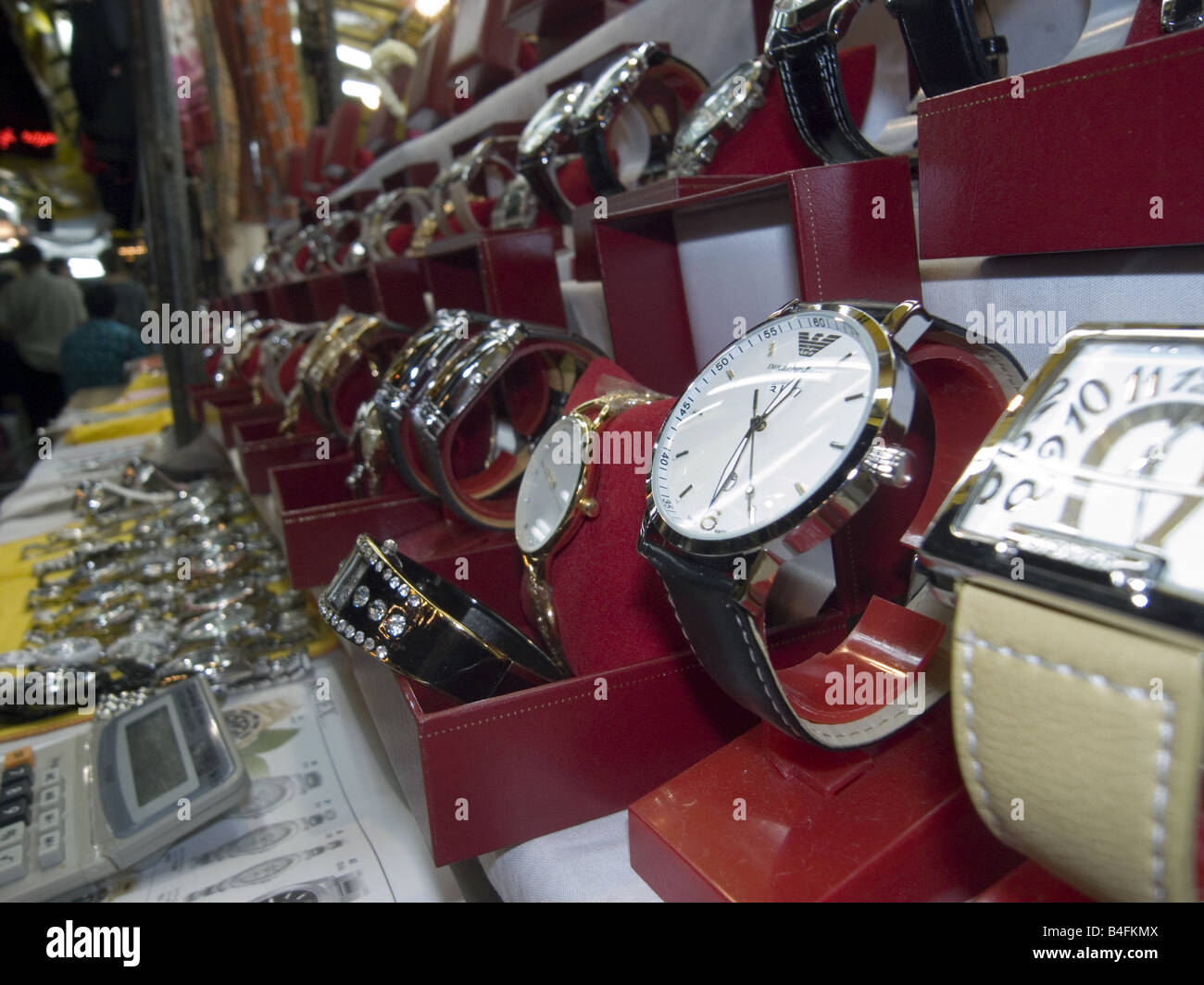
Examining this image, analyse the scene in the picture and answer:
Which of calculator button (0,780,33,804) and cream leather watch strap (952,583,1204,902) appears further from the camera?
calculator button (0,780,33,804)

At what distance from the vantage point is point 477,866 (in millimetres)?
688

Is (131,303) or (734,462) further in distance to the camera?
(131,303)

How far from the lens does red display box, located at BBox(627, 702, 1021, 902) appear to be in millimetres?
420

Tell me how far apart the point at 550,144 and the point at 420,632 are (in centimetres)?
67

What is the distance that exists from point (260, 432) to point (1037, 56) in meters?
1.40

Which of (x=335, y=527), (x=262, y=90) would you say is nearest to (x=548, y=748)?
(x=335, y=527)

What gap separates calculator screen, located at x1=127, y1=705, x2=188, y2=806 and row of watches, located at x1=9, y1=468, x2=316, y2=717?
0.46ft

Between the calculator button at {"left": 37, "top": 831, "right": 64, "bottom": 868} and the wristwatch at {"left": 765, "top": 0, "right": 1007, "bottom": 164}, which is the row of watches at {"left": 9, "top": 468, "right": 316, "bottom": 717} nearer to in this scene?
the calculator button at {"left": 37, "top": 831, "right": 64, "bottom": 868}

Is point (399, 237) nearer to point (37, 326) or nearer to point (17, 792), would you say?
point (17, 792)

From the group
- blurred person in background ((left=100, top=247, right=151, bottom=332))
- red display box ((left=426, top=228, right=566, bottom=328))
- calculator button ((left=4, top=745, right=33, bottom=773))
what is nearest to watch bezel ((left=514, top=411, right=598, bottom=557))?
red display box ((left=426, top=228, right=566, bottom=328))

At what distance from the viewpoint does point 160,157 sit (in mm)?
2748

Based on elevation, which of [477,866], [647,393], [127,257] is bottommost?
[477,866]

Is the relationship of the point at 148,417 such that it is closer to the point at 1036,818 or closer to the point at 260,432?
the point at 260,432
